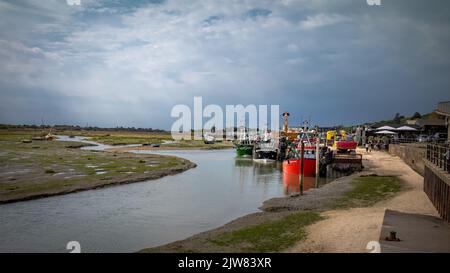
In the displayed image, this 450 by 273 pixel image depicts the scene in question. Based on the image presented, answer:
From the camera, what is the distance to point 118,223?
21594mm

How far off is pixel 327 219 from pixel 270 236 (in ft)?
12.6

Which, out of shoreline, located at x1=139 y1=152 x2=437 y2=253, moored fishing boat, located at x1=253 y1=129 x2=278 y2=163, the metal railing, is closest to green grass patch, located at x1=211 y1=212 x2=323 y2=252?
shoreline, located at x1=139 y1=152 x2=437 y2=253

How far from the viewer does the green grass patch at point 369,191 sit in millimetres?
24950

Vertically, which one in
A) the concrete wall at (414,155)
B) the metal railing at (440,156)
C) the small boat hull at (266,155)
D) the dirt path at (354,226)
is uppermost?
the metal railing at (440,156)

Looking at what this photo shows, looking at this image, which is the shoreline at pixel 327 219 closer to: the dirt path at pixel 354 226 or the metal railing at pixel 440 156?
the dirt path at pixel 354 226

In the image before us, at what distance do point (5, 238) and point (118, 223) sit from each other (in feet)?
17.9

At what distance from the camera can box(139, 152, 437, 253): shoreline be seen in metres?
14.7

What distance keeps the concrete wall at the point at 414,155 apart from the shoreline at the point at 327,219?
4353mm

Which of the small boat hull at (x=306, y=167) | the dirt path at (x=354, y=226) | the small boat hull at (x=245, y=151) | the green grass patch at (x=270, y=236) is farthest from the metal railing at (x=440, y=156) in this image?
the small boat hull at (x=245, y=151)

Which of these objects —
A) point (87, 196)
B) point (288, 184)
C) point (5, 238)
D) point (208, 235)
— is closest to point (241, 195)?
point (288, 184)

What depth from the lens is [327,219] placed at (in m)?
19.1

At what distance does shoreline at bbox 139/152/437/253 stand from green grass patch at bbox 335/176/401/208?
0.56m
